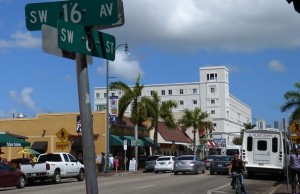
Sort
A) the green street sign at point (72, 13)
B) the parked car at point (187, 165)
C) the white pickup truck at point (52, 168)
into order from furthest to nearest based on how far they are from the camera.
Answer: the parked car at point (187, 165), the white pickup truck at point (52, 168), the green street sign at point (72, 13)

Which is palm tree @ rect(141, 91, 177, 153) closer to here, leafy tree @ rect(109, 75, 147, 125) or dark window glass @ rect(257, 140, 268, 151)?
leafy tree @ rect(109, 75, 147, 125)

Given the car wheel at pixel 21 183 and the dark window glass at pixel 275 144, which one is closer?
the car wheel at pixel 21 183

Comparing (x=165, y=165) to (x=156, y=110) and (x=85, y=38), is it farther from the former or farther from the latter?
(x=85, y=38)

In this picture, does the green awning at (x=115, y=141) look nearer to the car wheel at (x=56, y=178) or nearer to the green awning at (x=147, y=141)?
the green awning at (x=147, y=141)

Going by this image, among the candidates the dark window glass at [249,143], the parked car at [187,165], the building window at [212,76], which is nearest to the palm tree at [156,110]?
the parked car at [187,165]

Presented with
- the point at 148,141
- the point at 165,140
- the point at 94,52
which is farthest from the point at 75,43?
the point at 165,140

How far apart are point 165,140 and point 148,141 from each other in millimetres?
8237

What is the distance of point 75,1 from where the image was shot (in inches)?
200

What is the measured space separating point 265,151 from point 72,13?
28.2m

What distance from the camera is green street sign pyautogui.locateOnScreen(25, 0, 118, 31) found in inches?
196

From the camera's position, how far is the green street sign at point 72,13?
498cm

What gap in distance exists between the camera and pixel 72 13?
5.08m

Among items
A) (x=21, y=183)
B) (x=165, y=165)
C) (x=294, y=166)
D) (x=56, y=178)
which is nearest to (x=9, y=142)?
(x=56, y=178)

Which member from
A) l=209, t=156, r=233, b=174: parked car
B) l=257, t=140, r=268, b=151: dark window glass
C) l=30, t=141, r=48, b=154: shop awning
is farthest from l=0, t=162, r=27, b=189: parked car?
l=30, t=141, r=48, b=154: shop awning
